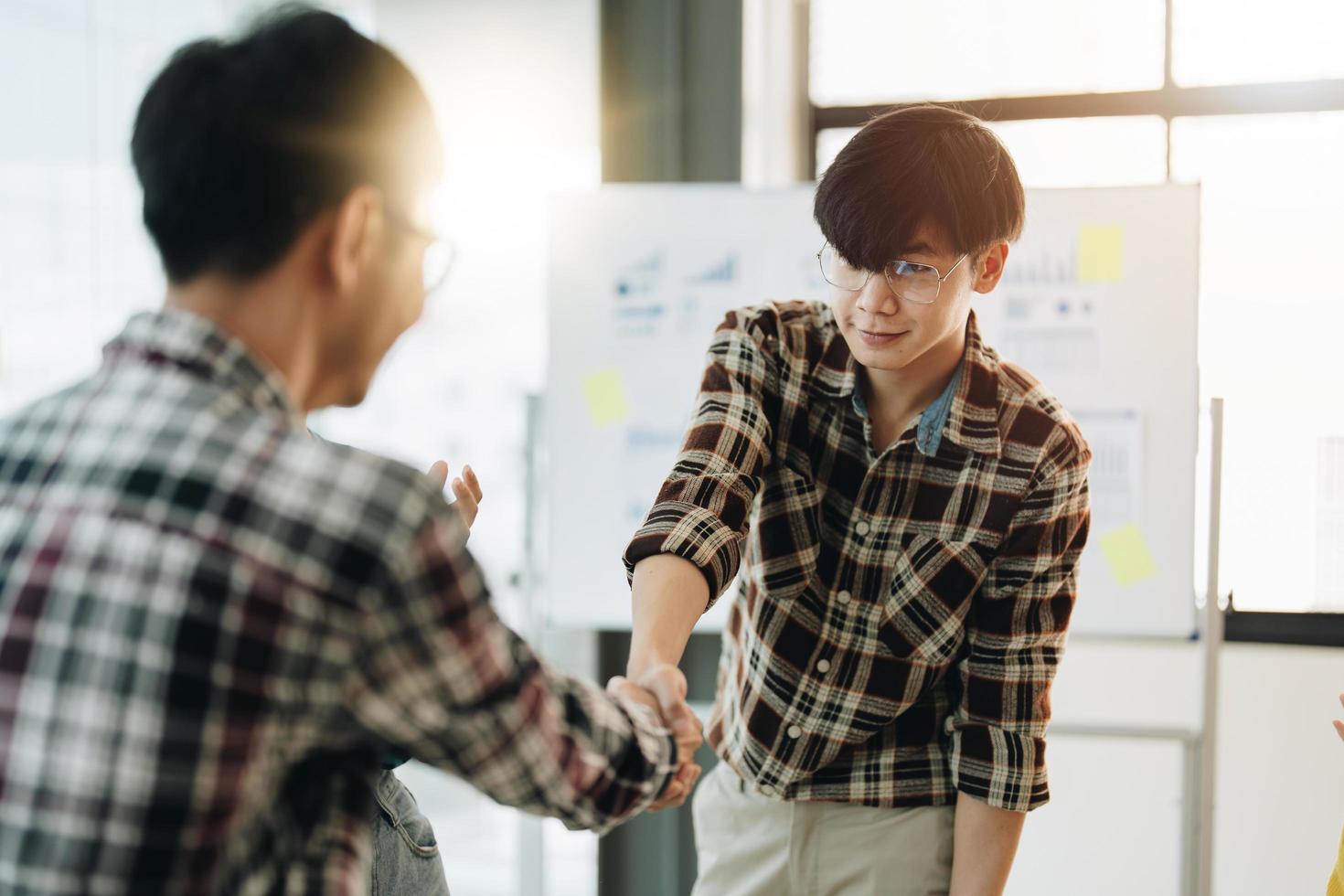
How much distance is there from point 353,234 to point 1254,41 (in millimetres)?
2592

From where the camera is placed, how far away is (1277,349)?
2633mm

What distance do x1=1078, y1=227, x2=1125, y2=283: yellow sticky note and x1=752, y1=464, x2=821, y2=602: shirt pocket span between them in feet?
3.83

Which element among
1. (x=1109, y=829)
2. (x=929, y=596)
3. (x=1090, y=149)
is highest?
(x=1090, y=149)

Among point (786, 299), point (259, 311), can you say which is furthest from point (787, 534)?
point (786, 299)

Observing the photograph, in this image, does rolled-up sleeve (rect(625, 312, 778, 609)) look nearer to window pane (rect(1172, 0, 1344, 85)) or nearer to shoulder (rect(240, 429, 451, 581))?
shoulder (rect(240, 429, 451, 581))

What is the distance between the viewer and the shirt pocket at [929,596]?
135cm

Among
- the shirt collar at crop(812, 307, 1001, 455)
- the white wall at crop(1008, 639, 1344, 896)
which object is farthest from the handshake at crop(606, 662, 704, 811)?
A: the white wall at crop(1008, 639, 1344, 896)

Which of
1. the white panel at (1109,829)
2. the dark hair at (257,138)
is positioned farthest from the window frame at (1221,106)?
the dark hair at (257,138)

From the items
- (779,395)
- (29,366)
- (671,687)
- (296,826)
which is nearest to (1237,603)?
(779,395)

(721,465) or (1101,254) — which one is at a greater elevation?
(1101,254)

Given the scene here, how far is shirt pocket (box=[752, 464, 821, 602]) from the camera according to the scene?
4.52 feet

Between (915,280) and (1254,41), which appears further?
(1254,41)

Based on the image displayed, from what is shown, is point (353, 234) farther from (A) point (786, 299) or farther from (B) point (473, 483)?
(A) point (786, 299)

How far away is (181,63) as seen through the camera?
0.74m
